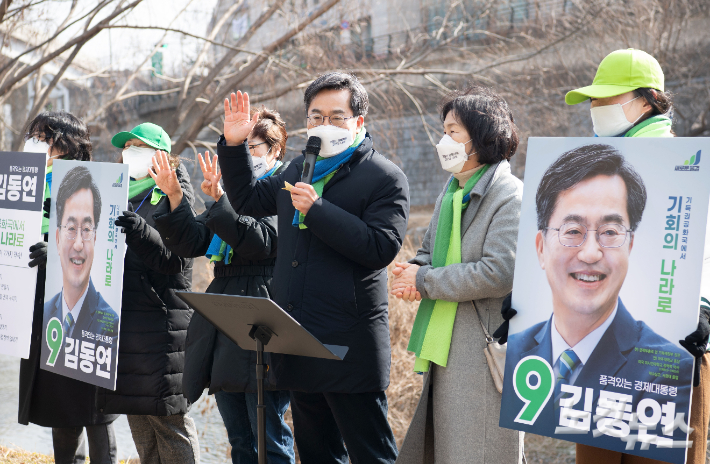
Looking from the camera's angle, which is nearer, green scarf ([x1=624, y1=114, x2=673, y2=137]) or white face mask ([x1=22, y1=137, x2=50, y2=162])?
green scarf ([x1=624, y1=114, x2=673, y2=137])

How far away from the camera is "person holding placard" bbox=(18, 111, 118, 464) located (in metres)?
3.71

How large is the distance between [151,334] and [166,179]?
81 centimetres

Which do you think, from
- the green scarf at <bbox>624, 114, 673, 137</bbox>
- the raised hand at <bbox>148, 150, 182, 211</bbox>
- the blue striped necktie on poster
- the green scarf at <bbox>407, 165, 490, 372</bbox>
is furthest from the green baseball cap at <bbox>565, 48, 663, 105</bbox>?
the raised hand at <bbox>148, 150, 182, 211</bbox>

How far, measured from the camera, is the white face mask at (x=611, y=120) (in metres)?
2.50

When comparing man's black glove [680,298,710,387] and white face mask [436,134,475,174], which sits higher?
white face mask [436,134,475,174]

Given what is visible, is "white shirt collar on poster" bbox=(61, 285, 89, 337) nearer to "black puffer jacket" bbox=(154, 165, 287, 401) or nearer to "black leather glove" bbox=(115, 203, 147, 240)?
"black leather glove" bbox=(115, 203, 147, 240)

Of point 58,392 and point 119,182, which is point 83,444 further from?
point 119,182

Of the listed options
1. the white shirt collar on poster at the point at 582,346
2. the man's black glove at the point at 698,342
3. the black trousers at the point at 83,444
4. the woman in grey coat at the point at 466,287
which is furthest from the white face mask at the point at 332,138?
the black trousers at the point at 83,444

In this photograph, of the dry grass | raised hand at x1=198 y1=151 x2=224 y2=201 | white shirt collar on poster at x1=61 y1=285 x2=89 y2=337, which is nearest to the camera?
raised hand at x1=198 y1=151 x2=224 y2=201

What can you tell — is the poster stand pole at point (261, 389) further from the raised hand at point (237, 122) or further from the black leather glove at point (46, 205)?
the black leather glove at point (46, 205)

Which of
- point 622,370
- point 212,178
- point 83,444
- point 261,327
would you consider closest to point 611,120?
point 622,370

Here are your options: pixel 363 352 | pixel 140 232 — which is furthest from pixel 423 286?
pixel 140 232

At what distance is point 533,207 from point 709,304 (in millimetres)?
636

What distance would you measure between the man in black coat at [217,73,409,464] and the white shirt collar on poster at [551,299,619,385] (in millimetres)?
762
